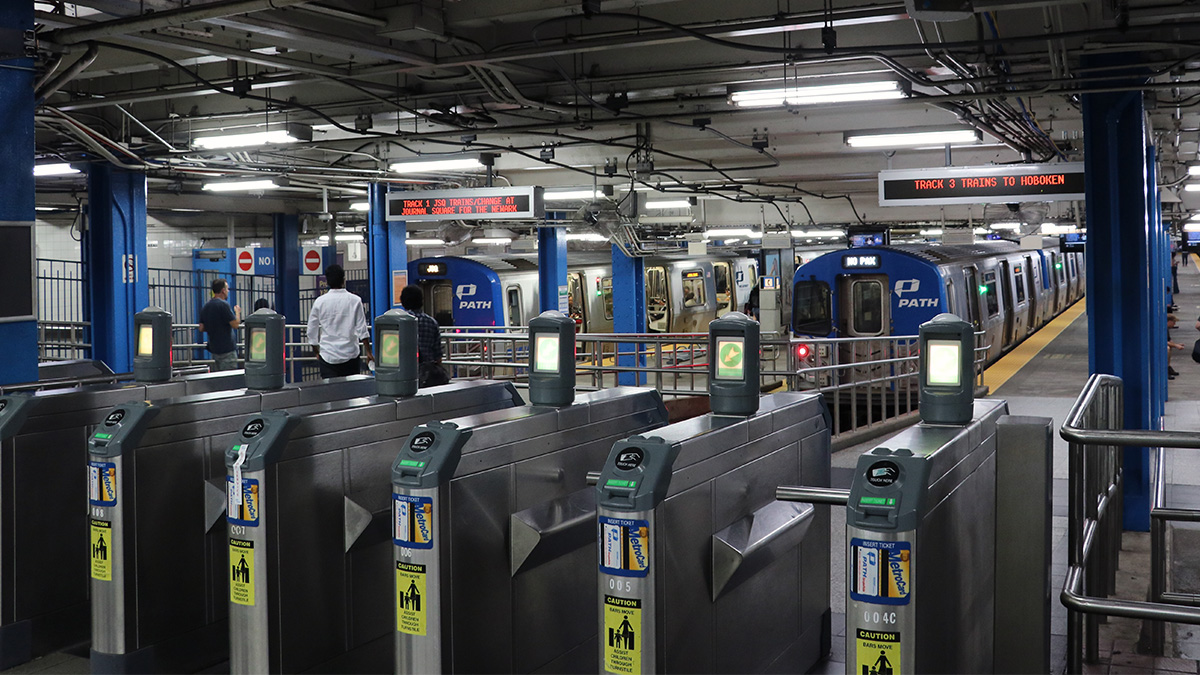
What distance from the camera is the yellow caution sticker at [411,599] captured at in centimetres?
412

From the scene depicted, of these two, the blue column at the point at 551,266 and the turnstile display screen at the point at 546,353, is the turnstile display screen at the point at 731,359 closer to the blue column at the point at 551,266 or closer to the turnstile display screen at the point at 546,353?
the turnstile display screen at the point at 546,353

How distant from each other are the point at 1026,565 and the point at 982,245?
69.8ft

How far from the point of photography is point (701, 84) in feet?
36.1

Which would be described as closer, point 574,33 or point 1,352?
point 1,352

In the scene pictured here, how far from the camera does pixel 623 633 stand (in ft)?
12.0

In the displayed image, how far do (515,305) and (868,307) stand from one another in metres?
→ 7.47

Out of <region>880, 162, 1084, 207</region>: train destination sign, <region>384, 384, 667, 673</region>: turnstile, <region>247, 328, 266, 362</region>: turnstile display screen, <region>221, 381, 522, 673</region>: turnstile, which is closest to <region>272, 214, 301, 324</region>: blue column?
<region>880, 162, 1084, 207</region>: train destination sign

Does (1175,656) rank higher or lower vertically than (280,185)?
lower

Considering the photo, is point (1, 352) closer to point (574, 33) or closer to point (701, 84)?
point (574, 33)

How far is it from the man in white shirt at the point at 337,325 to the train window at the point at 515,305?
12277 mm

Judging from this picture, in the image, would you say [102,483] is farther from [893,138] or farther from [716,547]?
[893,138]

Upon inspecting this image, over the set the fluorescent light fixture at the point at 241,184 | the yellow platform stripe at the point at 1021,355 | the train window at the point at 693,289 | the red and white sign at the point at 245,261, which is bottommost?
the yellow platform stripe at the point at 1021,355

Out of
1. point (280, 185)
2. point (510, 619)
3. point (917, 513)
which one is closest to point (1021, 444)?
point (917, 513)

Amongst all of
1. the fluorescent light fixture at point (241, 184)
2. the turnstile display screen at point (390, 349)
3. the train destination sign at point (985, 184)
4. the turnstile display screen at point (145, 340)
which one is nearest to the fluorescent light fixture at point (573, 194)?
the fluorescent light fixture at point (241, 184)
